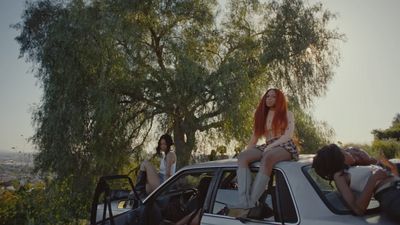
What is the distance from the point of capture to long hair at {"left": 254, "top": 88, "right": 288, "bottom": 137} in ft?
15.3

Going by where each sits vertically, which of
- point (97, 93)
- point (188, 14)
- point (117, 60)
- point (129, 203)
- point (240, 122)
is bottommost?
point (129, 203)

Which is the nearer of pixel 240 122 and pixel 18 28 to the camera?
pixel 240 122

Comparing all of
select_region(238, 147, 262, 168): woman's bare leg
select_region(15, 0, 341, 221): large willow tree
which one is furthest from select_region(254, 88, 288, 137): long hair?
select_region(15, 0, 341, 221): large willow tree

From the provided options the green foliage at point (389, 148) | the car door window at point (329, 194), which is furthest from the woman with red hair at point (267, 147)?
the green foliage at point (389, 148)

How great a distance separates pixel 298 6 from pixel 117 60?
673cm

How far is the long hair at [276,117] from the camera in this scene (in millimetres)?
4648

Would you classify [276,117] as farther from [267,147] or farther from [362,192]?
[362,192]

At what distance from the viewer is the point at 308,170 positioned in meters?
3.78

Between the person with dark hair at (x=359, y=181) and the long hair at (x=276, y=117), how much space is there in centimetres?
85

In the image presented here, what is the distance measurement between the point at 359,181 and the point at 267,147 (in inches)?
35.6

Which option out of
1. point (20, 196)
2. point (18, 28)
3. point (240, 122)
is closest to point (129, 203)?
point (20, 196)

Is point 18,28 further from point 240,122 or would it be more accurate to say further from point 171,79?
point 240,122

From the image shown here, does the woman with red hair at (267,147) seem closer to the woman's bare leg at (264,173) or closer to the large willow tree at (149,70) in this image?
the woman's bare leg at (264,173)

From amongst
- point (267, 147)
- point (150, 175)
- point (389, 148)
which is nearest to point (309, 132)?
point (389, 148)
